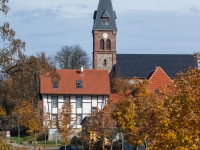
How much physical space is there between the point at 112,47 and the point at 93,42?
340 cm

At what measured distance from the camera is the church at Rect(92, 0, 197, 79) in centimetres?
9025

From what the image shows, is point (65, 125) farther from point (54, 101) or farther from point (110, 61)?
point (110, 61)

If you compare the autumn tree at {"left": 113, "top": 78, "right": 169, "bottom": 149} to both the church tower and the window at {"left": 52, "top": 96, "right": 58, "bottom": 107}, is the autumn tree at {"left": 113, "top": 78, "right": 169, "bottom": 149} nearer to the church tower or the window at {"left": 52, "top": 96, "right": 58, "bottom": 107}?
the window at {"left": 52, "top": 96, "right": 58, "bottom": 107}

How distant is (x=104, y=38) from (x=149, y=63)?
954 cm

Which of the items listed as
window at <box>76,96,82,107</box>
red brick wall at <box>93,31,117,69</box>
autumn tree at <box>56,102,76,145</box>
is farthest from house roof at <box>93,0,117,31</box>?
autumn tree at <box>56,102,76,145</box>

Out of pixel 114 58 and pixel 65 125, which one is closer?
pixel 65 125

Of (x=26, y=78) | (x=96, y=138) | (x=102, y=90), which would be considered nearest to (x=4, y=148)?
(x=26, y=78)

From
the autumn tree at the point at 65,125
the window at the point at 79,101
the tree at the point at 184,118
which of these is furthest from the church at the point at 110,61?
the tree at the point at 184,118

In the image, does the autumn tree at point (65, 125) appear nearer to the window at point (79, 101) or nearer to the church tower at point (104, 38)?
the window at point (79, 101)

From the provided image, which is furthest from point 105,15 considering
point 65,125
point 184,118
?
point 184,118

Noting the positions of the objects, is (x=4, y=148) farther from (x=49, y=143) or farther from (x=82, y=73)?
(x=82, y=73)

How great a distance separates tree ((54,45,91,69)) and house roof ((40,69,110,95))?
741 inches

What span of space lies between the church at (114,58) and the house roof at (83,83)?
84.6 ft

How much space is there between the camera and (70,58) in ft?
275
